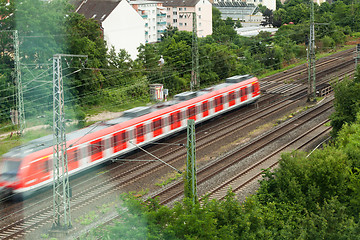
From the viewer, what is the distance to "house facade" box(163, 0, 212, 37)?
72500 mm

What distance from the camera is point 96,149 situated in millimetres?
21266

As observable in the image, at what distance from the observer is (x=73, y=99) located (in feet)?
110

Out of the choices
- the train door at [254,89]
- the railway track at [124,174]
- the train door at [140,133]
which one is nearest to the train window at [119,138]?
the train door at [140,133]

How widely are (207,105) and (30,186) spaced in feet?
42.0

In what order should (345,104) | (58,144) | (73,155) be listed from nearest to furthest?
(58,144) < (73,155) < (345,104)

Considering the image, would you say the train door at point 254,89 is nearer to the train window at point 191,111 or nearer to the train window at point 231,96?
the train window at point 231,96

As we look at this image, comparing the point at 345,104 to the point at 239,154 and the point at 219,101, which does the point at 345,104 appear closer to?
the point at 239,154

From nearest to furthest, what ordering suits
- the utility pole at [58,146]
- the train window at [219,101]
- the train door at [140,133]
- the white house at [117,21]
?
the utility pole at [58,146]
the train door at [140,133]
the train window at [219,101]
the white house at [117,21]

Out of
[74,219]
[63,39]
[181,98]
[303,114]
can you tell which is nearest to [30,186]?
[74,219]

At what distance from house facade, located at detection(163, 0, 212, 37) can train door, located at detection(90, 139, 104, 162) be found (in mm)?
51004

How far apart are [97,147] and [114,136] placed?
1.09 meters

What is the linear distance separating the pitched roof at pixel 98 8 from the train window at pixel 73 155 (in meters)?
27.1

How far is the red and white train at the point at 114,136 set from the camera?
1853 cm

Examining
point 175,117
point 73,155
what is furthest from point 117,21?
point 73,155
